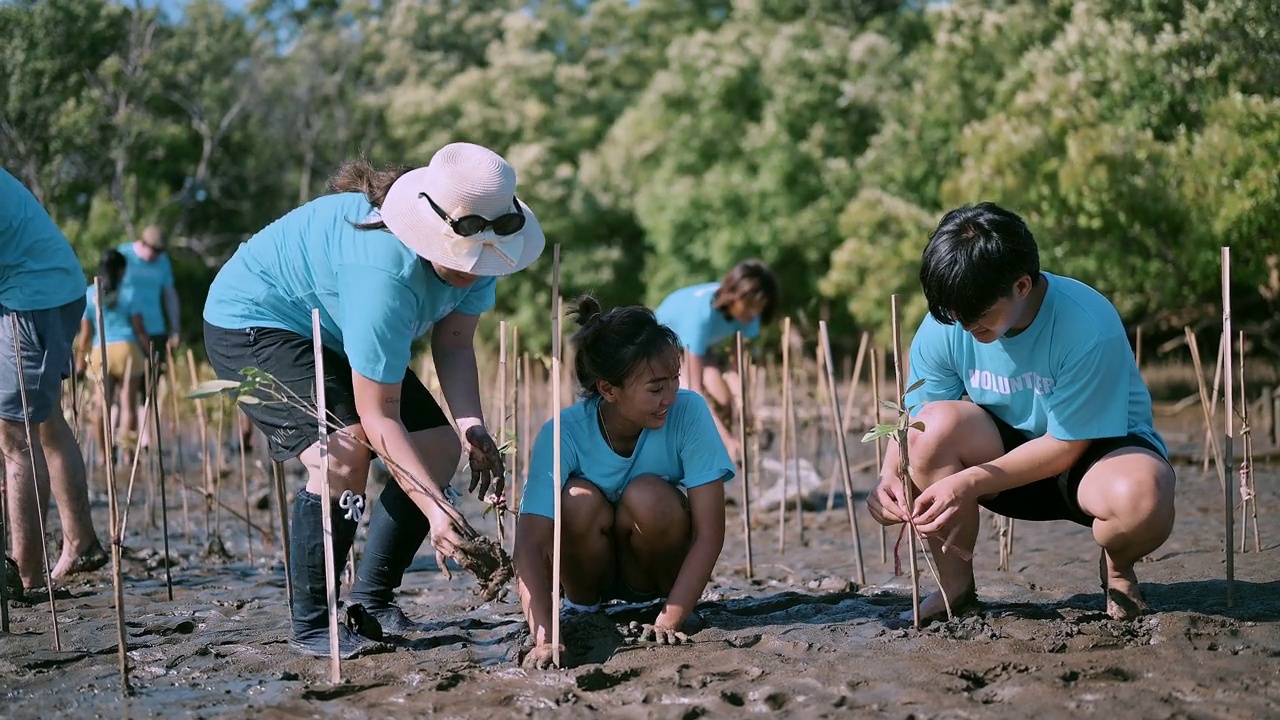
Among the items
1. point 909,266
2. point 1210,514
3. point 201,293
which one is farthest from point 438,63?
point 1210,514

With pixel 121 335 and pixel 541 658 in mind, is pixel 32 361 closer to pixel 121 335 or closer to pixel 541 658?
pixel 541 658

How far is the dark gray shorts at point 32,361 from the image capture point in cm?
432

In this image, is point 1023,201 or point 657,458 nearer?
point 657,458

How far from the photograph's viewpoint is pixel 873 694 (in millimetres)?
3018

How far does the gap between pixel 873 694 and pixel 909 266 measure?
1325cm

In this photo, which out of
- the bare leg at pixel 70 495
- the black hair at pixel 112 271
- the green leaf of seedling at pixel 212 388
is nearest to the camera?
the green leaf of seedling at pixel 212 388

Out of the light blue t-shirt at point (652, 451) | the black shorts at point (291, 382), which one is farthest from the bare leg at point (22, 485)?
the light blue t-shirt at point (652, 451)

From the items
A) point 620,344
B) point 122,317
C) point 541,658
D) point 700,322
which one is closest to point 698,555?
point 541,658

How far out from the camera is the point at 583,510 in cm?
360

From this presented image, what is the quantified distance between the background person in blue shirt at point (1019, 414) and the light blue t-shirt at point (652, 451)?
54 cm

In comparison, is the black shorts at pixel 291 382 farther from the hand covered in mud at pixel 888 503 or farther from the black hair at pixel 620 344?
the hand covered in mud at pixel 888 503

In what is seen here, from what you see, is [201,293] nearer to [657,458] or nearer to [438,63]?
[438,63]

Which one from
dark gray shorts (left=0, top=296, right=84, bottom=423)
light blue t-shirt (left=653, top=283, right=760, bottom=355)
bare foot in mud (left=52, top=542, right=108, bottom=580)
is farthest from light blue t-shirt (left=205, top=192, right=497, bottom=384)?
light blue t-shirt (left=653, top=283, right=760, bottom=355)

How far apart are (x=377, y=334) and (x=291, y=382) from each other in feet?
1.69
